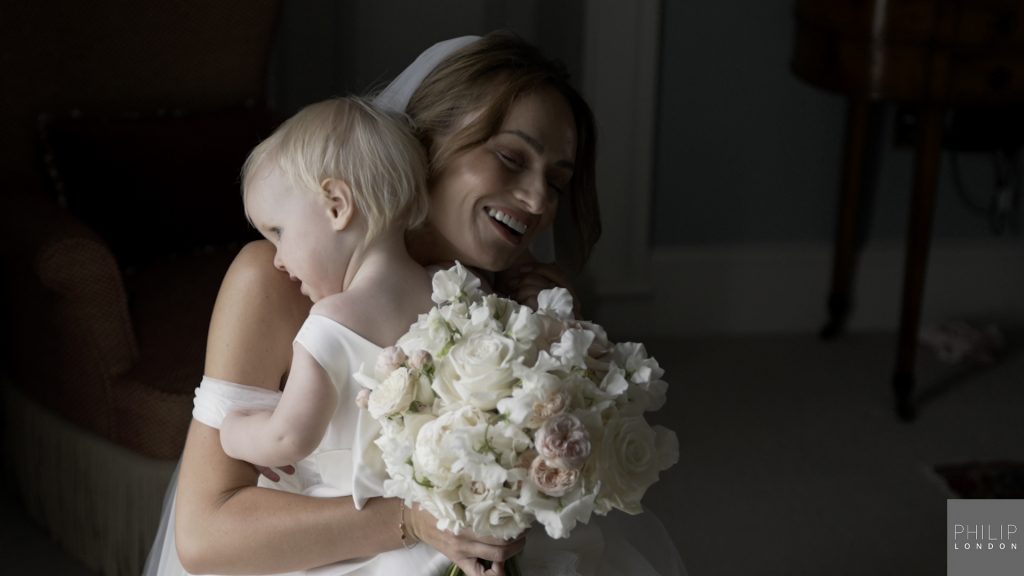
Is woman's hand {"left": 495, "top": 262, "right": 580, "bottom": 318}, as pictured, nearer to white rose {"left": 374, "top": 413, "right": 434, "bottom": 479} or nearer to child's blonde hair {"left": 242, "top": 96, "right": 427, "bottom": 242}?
child's blonde hair {"left": 242, "top": 96, "right": 427, "bottom": 242}

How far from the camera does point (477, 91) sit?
1540mm

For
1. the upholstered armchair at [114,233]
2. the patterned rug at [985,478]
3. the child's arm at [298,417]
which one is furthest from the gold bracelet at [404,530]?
the patterned rug at [985,478]

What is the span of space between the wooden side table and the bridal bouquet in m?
2.02

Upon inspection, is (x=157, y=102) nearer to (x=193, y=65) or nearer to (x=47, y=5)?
(x=193, y=65)

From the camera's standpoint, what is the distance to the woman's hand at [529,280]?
1.70 meters

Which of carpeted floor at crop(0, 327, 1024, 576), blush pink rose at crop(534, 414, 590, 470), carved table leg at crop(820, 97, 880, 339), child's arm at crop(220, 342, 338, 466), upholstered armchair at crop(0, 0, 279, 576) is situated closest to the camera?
blush pink rose at crop(534, 414, 590, 470)

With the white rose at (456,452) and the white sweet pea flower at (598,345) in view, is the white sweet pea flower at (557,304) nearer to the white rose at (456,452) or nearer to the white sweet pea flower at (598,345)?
the white sweet pea flower at (598,345)

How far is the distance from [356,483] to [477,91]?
0.50 m

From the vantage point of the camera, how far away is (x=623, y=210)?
144 inches

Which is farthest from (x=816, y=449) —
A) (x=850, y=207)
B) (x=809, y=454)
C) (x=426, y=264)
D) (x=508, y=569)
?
(x=508, y=569)

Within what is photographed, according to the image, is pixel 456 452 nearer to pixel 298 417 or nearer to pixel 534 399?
pixel 534 399

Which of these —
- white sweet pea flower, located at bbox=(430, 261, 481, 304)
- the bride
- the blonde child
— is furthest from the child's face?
white sweet pea flower, located at bbox=(430, 261, 481, 304)

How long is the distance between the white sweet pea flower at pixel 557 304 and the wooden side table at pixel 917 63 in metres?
2.00

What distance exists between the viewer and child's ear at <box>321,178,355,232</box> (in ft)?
4.52
